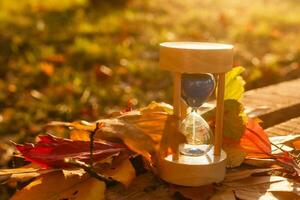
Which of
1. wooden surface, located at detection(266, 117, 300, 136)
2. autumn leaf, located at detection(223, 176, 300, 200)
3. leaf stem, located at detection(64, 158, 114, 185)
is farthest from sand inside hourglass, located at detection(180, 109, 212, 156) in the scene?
wooden surface, located at detection(266, 117, 300, 136)

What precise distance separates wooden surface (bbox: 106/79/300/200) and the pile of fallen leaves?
4cm

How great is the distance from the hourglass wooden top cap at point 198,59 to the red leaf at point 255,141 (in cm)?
21

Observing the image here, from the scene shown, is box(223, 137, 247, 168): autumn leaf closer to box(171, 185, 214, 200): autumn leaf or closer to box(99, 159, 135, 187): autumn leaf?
box(171, 185, 214, 200): autumn leaf

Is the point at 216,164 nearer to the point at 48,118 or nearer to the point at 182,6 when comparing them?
the point at 48,118

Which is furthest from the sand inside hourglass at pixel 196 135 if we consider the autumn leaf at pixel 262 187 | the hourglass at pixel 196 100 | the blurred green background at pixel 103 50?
the blurred green background at pixel 103 50

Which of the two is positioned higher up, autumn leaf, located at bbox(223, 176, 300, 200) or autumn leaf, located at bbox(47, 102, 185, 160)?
autumn leaf, located at bbox(47, 102, 185, 160)

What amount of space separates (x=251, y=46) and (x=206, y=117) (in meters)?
3.77

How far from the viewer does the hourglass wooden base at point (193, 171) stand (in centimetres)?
127

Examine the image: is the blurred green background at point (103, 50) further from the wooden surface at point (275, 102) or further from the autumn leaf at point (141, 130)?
the autumn leaf at point (141, 130)

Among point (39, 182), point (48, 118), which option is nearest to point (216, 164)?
point (39, 182)

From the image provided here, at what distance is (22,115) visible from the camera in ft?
10.5

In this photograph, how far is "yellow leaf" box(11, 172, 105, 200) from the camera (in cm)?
122

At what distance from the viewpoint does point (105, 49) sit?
4496 millimetres

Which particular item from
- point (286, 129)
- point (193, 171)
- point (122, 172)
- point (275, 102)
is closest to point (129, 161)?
point (122, 172)
